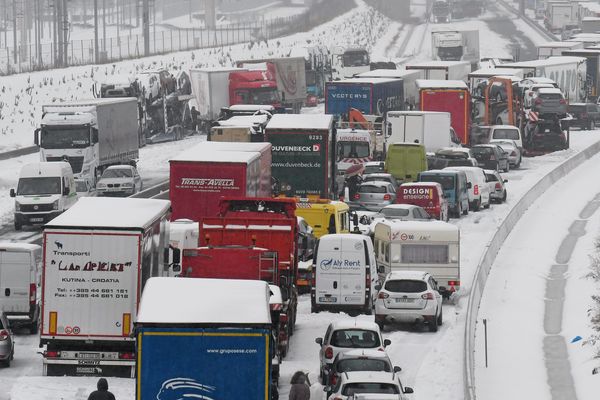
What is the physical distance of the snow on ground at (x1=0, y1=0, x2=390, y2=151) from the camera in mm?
81438

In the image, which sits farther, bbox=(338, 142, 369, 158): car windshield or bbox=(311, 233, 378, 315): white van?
bbox=(338, 142, 369, 158): car windshield

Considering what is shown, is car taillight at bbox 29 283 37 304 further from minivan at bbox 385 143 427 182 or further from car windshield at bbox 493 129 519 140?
car windshield at bbox 493 129 519 140

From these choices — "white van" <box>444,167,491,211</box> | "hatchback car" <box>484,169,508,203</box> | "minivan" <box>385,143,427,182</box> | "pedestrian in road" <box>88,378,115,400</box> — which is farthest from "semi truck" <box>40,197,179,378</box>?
"hatchback car" <box>484,169,508,203</box>

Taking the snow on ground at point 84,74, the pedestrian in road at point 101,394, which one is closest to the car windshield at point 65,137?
the snow on ground at point 84,74

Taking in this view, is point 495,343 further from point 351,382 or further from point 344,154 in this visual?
point 344,154

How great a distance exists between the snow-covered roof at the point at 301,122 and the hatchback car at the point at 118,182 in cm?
1301

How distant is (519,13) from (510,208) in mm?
138244

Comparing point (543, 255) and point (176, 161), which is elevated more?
point (176, 161)

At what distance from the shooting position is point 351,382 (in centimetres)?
2309

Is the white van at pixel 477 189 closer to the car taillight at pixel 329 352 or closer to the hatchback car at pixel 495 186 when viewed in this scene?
the hatchback car at pixel 495 186

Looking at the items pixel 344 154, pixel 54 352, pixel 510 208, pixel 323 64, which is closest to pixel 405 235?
pixel 54 352

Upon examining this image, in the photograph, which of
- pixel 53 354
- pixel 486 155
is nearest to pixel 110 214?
pixel 53 354

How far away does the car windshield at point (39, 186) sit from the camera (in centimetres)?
4947

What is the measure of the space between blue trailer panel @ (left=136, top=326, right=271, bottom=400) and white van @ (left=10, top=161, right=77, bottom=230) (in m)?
30.2
